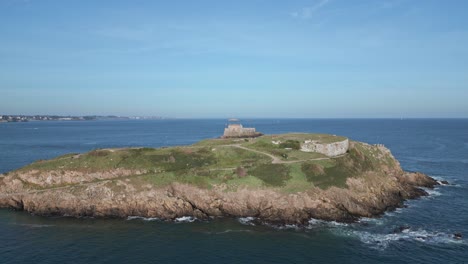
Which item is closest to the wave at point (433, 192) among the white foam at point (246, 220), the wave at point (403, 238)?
the wave at point (403, 238)

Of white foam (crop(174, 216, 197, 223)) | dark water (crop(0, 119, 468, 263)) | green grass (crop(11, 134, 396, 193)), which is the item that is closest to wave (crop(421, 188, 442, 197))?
dark water (crop(0, 119, 468, 263))

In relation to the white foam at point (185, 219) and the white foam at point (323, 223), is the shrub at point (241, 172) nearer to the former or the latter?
the white foam at point (185, 219)

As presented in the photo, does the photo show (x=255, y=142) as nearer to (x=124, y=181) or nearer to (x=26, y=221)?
(x=124, y=181)

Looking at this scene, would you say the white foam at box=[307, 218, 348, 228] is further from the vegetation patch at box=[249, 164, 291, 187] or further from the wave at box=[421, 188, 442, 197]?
the wave at box=[421, 188, 442, 197]

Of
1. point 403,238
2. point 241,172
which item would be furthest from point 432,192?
point 241,172

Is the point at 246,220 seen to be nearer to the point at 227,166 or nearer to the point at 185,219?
the point at 185,219

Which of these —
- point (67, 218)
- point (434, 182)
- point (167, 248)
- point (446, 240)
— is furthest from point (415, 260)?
point (67, 218)
